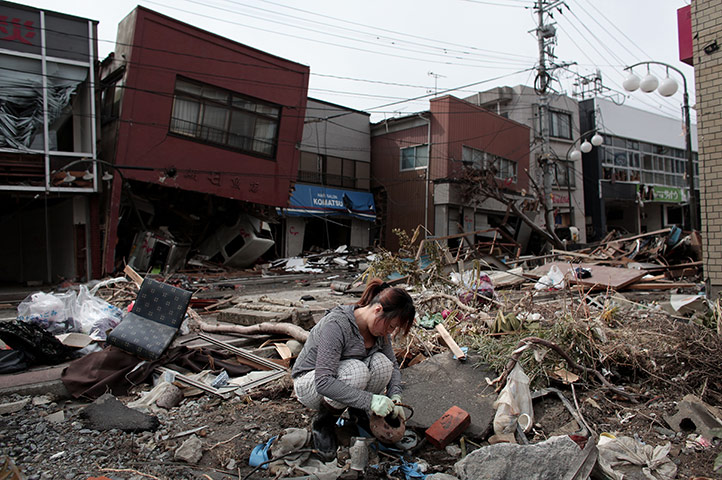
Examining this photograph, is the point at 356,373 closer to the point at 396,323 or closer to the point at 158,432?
the point at 396,323

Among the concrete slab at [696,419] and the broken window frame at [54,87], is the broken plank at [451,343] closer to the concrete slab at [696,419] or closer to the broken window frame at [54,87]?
Result: the concrete slab at [696,419]

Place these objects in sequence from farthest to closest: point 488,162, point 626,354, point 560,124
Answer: point 560,124
point 488,162
point 626,354

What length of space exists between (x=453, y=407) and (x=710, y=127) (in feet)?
21.9

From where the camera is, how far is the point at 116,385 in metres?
4.28

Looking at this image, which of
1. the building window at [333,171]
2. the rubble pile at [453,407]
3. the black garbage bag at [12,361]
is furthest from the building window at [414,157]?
the black garbage bag at [12,361]

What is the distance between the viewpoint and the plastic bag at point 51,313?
582 centimetres

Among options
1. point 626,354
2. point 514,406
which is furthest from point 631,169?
point 514,406

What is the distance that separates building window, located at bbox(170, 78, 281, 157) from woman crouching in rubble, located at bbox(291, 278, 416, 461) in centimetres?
1278

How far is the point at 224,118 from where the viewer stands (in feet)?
49.3

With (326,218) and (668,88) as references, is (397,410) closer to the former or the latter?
(668,88)

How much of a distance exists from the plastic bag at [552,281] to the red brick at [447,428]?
6.14 meters

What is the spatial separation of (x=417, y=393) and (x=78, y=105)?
Result: 520 inches

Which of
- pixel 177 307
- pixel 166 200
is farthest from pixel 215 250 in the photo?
pixel 177 307

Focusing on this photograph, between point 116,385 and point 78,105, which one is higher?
point 78,105
